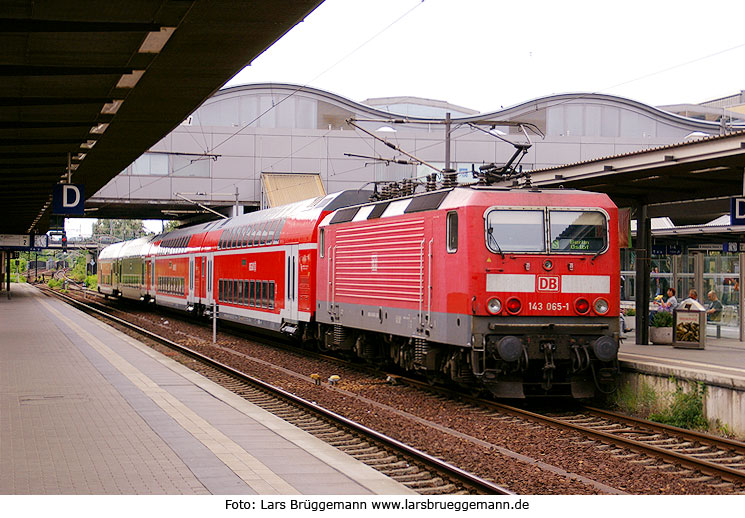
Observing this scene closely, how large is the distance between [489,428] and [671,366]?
334 centimetres

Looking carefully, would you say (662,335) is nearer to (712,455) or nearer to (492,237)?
(492,237)

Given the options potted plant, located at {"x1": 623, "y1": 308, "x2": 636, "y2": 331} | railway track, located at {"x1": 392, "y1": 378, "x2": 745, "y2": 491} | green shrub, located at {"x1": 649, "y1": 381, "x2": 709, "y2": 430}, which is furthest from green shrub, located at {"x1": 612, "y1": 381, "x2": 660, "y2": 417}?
potted plant, located at {"x1": 623, "y1": 308, "x2": 636, "y2": 331}

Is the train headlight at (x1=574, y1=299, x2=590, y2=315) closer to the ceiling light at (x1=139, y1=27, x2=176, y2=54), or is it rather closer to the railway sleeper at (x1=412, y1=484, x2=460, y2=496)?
the railway sleeper at (x1=412, y1=484, x2=460, y2=496)

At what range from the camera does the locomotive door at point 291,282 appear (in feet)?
67.1

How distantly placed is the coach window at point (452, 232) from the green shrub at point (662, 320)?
23.9 ft

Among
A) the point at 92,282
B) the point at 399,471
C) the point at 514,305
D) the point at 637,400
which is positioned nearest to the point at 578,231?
the point at 514,305

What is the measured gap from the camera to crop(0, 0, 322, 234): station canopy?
29.8 feet

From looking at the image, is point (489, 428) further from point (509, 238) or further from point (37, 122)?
point (37, 122)

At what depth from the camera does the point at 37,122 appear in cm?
1527

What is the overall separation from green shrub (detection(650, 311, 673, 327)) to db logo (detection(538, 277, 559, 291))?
6.54 metres

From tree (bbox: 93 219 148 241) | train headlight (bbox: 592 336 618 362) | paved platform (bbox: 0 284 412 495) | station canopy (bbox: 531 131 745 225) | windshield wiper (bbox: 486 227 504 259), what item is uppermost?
tree (bbox: 93 219 148 241)

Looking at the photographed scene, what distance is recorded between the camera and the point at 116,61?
36.7ft

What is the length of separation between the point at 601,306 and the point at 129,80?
7.67 meters

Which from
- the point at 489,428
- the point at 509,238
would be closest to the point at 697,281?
the point at 509,238
